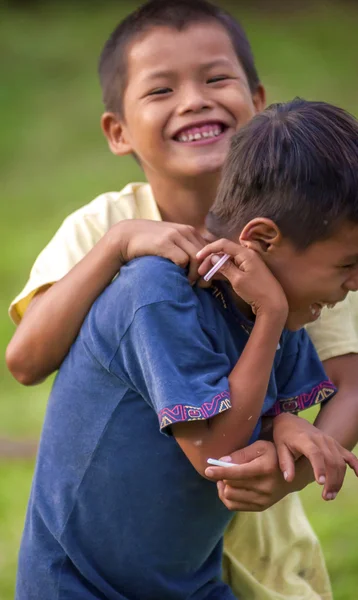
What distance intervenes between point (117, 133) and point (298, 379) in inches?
47.1

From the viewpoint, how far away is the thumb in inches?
101

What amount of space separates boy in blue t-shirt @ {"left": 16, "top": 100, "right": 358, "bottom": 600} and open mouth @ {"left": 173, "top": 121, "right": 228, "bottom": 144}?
1.96ft

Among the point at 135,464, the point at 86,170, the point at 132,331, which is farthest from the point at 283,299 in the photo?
the point at 86,170

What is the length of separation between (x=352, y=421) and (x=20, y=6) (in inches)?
439

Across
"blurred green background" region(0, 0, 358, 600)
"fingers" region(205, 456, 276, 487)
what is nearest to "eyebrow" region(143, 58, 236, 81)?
"fingers" region(205, 456, 276, 487)

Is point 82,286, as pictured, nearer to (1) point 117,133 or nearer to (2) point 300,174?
(2) point 300,174

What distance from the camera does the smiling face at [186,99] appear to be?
3.37 metres

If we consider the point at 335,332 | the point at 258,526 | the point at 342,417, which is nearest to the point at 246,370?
the point at 342,417

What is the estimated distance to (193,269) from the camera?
268cm

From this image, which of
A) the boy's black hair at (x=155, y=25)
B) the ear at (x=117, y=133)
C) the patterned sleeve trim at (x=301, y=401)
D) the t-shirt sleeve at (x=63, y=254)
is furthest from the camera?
the ear at (x=117, y=133)

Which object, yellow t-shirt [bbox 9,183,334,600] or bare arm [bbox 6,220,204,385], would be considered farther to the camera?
yellow t-shirt [bbox 9,183,334,600]

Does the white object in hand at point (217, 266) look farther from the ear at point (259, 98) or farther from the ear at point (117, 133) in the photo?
the ear at point (259, 98)

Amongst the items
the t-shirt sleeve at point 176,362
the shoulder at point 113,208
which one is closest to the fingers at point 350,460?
the t-shirt sleeve at point 176,362

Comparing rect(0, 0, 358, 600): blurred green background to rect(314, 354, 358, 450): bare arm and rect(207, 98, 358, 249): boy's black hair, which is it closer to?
rect(314, 354, 358, 450): bare arm
